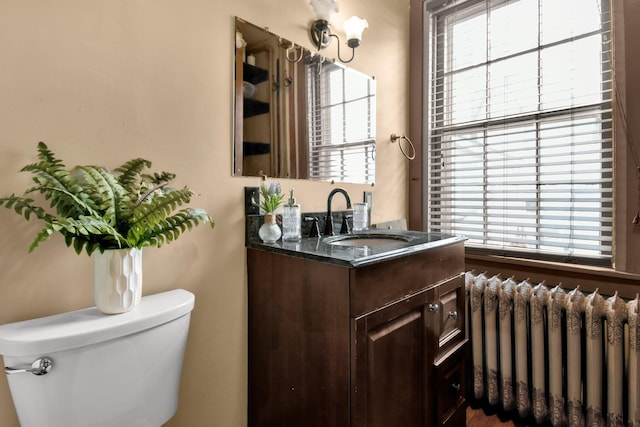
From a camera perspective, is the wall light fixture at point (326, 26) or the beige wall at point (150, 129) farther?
the wall light fixture at point (326, 26)

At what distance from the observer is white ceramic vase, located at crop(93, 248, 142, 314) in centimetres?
83

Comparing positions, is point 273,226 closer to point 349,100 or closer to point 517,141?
point 349,100

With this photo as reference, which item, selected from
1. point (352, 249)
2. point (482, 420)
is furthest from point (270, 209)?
point (482, 420)

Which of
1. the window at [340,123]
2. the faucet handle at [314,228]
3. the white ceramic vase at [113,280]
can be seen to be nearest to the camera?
the white ceramic vase at [113,280]

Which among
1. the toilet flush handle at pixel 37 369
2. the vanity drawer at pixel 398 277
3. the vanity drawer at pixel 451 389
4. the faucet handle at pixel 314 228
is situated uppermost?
the faucet handle at pixel 314 228

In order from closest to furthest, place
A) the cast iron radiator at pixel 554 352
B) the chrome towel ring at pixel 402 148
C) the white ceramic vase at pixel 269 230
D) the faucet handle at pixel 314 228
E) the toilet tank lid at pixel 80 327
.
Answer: the toilet tank lid at pixel 80 327, the white ceramic vase at pixel 269 230, the cast iron radiator at pixel 554 352, the faucet handle at pixel 314 228, the chrome towel ring at pixel 402 148

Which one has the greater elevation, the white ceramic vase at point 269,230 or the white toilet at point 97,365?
the white ceramic vase at point 269,230

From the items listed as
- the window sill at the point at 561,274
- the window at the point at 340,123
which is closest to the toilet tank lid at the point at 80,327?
the window at the point at 340,123

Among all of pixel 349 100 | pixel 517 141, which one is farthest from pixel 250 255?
pixel 517 141

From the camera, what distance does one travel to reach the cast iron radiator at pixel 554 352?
1341mm

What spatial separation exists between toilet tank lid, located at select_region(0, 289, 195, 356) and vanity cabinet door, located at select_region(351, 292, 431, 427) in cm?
54

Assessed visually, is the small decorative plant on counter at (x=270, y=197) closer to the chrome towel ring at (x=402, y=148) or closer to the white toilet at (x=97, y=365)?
the white toilet at (x=97, y=365)

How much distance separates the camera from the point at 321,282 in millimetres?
1006

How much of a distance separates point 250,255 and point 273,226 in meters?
0.15
